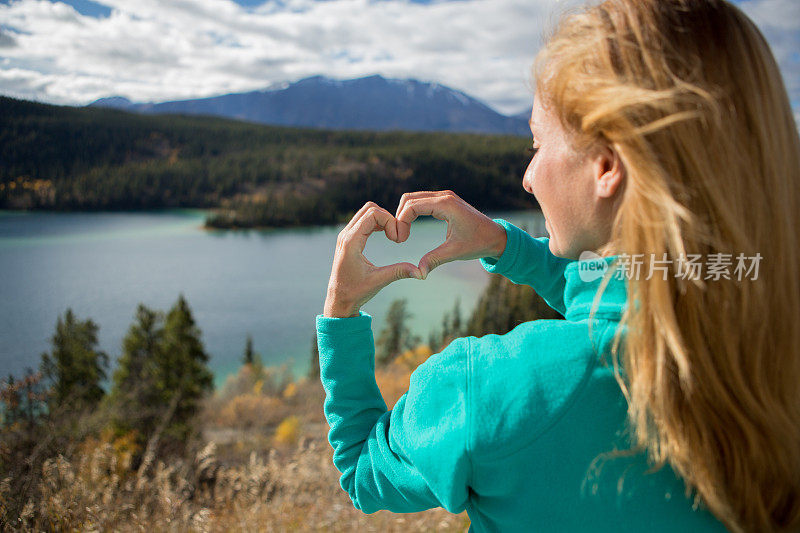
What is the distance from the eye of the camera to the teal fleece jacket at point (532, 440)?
0.63 metres

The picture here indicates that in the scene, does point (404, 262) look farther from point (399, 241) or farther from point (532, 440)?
point (532, 440)

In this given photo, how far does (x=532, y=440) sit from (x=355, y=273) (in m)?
0.39

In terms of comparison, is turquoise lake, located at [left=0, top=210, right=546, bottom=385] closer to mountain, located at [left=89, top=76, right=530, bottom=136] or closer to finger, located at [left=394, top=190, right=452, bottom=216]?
finger, located at [left=394, top=190, right=452, bottom=216]

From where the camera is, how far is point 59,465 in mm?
2857

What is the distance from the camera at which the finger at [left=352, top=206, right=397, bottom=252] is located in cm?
85

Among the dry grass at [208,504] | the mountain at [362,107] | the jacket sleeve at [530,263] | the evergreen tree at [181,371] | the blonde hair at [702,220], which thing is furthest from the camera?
the mountain at [362,107]

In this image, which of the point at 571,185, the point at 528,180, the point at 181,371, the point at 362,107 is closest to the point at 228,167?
the point at 181,371

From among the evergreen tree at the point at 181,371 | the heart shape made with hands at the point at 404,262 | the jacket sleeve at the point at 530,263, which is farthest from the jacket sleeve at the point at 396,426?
the evergreen tree at the point at 181,371

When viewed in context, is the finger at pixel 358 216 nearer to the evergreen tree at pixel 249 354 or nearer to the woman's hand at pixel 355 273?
the woman's hand at pixel 355 273

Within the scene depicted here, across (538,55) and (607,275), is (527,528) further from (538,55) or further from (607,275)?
(538,55)

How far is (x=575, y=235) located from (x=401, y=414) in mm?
378

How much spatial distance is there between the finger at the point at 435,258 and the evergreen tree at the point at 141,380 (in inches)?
568

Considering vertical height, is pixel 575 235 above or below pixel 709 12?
below

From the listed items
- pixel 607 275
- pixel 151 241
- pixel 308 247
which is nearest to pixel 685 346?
pixel 607 275
